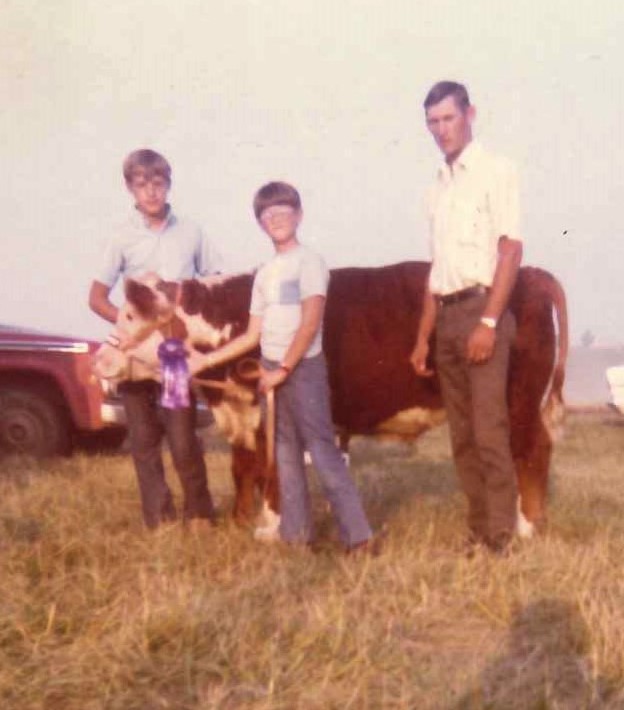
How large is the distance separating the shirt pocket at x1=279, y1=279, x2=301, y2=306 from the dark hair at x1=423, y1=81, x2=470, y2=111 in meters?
1.05

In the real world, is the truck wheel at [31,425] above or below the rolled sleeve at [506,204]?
below

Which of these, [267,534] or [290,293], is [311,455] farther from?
[290,293]

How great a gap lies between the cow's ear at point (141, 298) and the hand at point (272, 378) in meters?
1.08

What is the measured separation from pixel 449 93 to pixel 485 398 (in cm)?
143

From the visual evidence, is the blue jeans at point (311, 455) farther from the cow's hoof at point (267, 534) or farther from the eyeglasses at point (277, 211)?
the eyeglasses at point (277, 211)

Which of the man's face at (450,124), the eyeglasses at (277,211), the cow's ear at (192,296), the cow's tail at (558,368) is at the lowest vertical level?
the cow's tail at (558,368)

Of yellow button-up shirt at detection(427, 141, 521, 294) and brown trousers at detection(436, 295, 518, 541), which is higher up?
yellow button-up shirt at detection(427, 141, 521, 294)

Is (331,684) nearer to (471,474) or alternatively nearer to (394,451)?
(471,474)

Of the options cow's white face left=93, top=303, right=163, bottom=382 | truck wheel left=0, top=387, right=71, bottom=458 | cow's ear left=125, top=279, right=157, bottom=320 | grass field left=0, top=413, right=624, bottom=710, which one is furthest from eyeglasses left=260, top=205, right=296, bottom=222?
truck wheel left=0, top=387, right=71, bottom=458

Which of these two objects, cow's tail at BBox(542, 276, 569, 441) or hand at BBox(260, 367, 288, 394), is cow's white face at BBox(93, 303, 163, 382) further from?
cow's tail at BBox(542, 276, 569, 441)

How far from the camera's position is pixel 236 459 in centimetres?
692

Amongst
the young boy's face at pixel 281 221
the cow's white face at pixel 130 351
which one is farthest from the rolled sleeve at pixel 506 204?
the cow's white face at pixel 130 351

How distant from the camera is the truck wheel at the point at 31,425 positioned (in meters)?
10.7

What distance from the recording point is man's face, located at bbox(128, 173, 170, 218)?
20.4 feet
